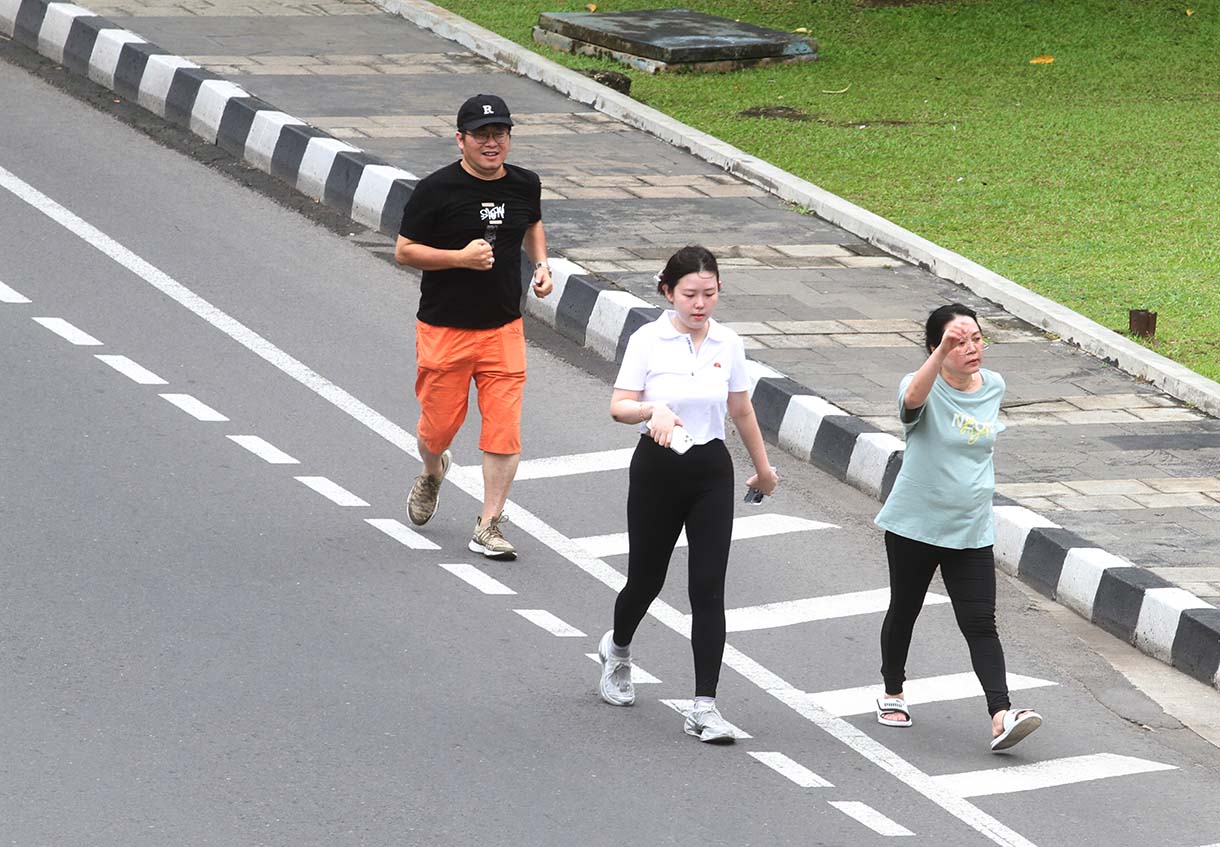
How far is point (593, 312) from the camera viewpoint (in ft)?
36.2

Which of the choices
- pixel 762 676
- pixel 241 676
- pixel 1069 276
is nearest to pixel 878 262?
pixel 1069 276

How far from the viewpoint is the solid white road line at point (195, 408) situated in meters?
9.29

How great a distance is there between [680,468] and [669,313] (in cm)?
54

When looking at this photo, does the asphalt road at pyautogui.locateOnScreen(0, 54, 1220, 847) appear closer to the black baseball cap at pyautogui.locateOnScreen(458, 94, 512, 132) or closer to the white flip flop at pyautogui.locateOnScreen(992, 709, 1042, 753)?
the white flip flop at pyautogui.locateOnScreen(992, 709, 1042, 753)

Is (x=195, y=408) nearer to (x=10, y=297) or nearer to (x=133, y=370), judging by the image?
(x=133, y=370)

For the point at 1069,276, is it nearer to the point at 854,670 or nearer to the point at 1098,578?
the point at 1098,578

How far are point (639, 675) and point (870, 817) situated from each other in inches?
49.5

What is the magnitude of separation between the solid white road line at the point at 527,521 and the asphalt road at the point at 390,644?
0.02 metres

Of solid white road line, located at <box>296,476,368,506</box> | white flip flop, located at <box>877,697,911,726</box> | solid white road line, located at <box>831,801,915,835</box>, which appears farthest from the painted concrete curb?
solid white road line, located at <box>831,801,915,835</box>

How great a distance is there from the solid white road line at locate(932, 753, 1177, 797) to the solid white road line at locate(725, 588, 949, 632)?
1.30 metres

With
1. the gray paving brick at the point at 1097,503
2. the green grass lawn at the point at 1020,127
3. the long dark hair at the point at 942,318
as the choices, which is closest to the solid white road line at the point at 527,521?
the long dark hair at the point at 942,318

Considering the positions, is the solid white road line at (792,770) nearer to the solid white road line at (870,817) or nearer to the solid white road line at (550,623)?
the solid white road line at (870,817)

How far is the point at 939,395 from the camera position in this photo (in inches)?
274

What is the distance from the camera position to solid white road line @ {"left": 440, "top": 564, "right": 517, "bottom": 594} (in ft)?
26.0
